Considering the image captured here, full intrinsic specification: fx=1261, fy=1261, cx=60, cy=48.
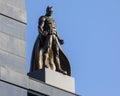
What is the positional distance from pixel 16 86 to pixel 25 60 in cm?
167

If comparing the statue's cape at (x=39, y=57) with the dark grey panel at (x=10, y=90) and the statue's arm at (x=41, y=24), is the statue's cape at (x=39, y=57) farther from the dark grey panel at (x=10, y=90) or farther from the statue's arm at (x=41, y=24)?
the dark grey panel at (x=10, y=90)

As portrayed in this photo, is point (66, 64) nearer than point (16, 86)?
No

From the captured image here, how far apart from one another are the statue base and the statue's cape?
58 centimetres

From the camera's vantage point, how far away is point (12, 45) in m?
54.2

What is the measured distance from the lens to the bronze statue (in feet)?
184

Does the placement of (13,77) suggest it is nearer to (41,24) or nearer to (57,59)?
(57,59)

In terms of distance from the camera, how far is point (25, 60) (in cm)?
5444

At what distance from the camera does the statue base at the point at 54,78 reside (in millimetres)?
54875

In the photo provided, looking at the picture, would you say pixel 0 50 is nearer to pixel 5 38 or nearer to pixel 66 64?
pixel 5 38

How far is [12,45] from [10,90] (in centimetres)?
228

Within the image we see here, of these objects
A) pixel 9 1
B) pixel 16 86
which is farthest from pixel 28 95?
pixel 9 1

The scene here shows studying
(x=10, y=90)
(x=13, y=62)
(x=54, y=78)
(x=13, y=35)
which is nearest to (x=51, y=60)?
(x=54, y=78)

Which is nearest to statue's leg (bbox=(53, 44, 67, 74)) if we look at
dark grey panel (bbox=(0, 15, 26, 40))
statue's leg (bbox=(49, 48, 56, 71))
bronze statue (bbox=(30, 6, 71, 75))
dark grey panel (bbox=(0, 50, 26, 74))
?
bronze statue (bbox=(30, 6, 71, 75))

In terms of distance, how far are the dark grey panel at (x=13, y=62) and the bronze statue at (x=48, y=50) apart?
1588 millimetres
